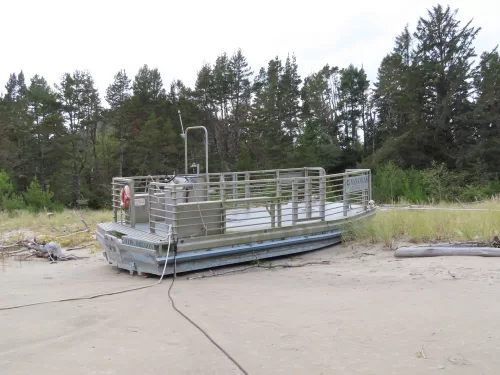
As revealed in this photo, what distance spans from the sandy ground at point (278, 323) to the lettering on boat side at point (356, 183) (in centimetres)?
290

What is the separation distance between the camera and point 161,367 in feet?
13.6

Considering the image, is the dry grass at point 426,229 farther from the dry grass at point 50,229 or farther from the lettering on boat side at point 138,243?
the dry grass at point 50,229

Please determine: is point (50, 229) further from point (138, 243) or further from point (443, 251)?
point (443, 251)

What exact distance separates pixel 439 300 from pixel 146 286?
13.6 feet

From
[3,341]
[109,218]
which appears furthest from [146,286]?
[109,218]

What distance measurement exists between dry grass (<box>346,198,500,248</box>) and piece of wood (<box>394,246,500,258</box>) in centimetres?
78

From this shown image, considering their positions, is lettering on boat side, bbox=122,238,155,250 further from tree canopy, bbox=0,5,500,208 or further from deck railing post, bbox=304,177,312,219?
tree canopy, bbox=0,5,500,208

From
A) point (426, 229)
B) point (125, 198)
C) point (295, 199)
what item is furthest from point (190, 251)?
point (426, 229)

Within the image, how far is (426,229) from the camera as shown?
30.5 ft

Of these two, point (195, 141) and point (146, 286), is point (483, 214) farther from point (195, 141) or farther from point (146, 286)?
point (195, 141)

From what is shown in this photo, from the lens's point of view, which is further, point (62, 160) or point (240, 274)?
point (62, 160)

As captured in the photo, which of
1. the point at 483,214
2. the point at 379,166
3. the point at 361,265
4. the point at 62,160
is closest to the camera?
the point at 361,265

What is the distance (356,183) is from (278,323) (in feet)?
21.2

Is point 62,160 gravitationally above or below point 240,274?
above
